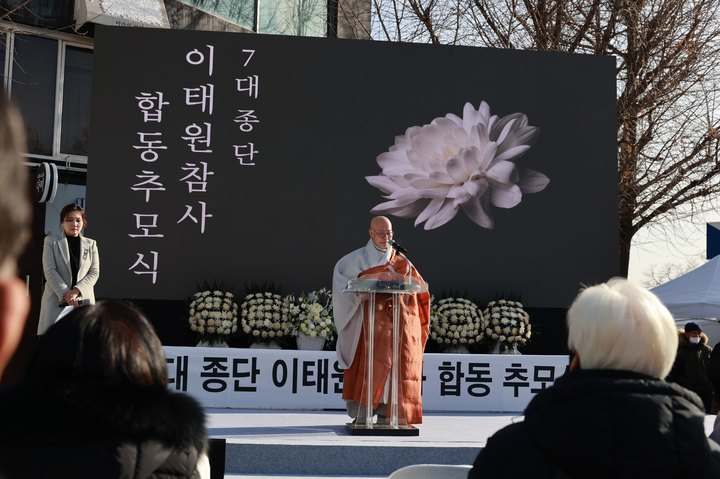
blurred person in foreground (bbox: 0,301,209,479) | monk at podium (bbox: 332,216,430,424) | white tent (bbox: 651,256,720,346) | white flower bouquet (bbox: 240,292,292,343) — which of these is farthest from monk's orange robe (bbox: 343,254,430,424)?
white tent (bbox: 651,256,720,346)

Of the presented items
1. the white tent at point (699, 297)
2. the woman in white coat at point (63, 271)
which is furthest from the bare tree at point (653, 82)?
the woman in white coat at point (63, 271)

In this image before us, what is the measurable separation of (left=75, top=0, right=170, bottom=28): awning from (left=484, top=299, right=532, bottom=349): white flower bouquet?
5037 millimetres

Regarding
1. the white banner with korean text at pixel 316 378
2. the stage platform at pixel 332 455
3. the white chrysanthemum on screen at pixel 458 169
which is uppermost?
the white chrysanthemum on screen at pixel 458 169

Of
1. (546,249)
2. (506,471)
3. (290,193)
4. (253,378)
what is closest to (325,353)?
(253,378)

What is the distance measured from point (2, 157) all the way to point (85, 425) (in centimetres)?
90

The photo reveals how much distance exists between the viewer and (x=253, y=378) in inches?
331

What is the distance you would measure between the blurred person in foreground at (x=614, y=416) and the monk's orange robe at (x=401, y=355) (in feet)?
15.5

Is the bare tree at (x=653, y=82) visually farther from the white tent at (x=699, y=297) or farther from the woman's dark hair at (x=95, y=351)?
the woman's dark hair at (x=95, y=351)

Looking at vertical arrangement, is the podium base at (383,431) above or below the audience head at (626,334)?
below

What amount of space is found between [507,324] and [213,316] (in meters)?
2.65

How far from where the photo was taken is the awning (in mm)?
11023

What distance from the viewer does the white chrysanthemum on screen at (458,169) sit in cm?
960

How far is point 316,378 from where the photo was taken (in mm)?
8445

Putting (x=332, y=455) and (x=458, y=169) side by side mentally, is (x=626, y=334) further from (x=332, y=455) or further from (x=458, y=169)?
(x=458, y=169)
